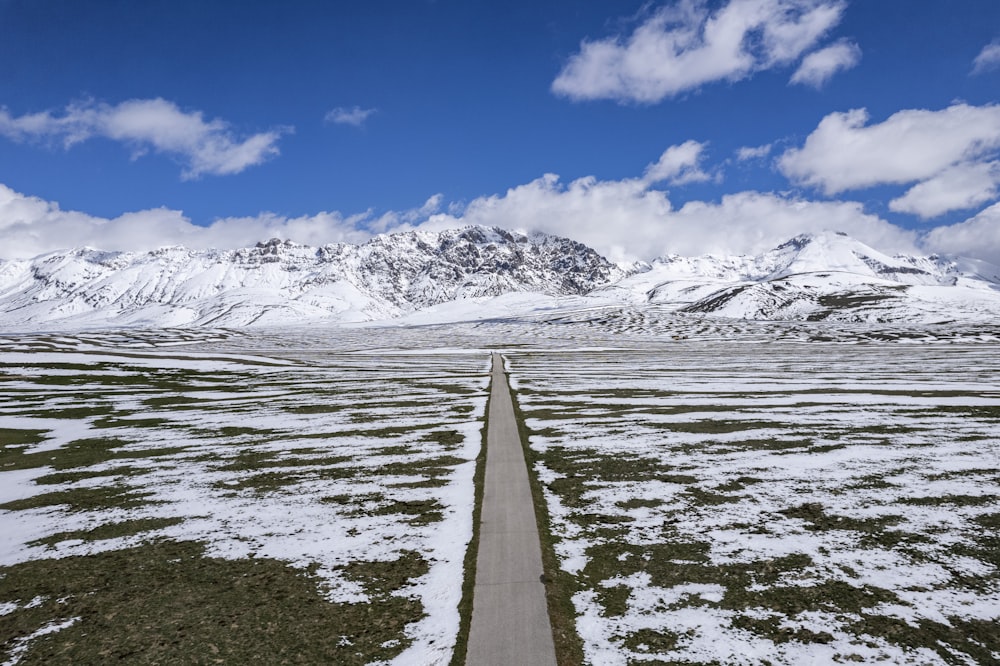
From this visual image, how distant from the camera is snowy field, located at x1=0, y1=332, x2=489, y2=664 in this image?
12.8 meters

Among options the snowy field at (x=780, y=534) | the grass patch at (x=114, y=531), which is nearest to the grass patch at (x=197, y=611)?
the grass patch at (x=114, y=531)

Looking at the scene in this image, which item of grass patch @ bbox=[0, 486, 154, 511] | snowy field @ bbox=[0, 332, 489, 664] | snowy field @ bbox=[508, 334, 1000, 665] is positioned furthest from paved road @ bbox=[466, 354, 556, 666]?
grass patch @ bbox=[0, 486, 154, 511]

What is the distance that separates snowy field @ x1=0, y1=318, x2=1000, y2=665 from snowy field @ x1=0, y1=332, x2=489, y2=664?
10 cm

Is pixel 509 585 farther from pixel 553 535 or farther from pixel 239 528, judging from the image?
pixel 239 528

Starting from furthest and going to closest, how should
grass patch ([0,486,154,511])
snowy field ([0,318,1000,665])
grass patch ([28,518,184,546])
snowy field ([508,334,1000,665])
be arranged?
1. grass patch ([0,486,154,511])
2. grass patch ([28,518,184,546])
3. snowy field ([0,318,1000,665])
4. snowy field ([508,334,1000,665])

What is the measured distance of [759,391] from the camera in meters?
54.6

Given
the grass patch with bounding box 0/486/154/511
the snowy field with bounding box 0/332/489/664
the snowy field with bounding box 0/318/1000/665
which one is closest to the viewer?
the snowy field with bounding box 0/318/1000/665

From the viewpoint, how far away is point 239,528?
19062mm

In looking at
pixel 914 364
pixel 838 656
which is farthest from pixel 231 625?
pixel 914 364

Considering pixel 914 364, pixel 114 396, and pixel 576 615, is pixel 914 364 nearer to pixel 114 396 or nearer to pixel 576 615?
pixel 576 615

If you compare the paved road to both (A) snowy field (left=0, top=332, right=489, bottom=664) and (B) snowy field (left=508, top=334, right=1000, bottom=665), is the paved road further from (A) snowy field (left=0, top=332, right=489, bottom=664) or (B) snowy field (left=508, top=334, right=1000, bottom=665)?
(B) snowy field (left=508, top=334, right=1000, bottom=665)

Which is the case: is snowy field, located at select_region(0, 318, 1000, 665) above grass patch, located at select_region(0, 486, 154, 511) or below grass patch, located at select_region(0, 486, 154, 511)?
above

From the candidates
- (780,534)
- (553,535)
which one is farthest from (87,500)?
(780,534)

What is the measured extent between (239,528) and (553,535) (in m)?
11.3
